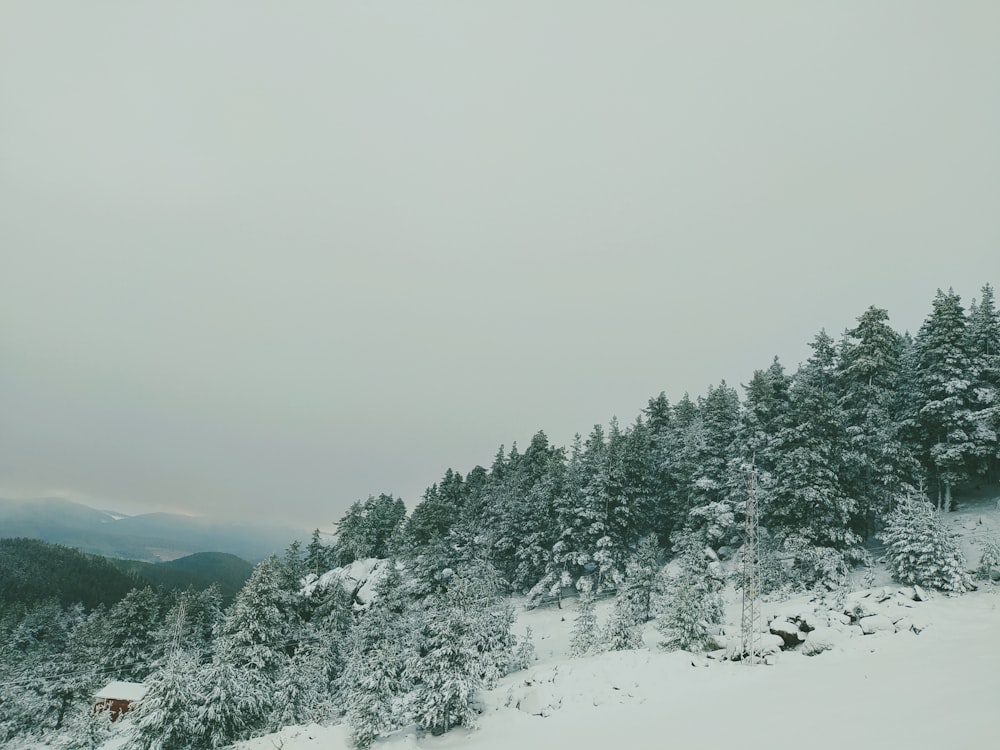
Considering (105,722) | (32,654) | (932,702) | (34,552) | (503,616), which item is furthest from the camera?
(34,552)

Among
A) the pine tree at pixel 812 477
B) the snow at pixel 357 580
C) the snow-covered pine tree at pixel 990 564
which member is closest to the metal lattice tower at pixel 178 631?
the snow at pixel 357 580

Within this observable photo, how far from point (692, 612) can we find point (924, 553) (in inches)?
492

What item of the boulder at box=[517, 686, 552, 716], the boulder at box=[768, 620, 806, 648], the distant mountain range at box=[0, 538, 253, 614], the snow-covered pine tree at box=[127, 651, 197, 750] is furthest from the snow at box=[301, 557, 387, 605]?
the distant mountain range at box=[0, 538, 253, 614]

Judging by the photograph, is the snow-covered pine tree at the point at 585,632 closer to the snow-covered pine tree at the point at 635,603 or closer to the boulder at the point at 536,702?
the snow-covered pine tree at the point at 635,603

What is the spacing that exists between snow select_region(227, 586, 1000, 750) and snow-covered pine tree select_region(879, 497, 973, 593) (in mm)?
993

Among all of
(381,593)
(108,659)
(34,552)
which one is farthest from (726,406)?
(34,552)

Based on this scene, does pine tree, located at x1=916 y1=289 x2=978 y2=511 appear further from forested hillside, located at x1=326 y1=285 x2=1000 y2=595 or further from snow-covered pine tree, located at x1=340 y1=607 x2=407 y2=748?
snow-covered pine tree, located at x1=340 y1=607 x2=407 y2=748

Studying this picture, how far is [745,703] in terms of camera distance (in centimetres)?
1808

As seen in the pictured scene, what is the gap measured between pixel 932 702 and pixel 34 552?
22825 cm

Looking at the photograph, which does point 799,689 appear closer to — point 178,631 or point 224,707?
point 224,707

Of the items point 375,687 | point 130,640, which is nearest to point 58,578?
point 130,640

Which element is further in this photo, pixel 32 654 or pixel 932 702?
pixel 32 654

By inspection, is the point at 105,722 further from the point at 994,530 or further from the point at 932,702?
the point at 994,530

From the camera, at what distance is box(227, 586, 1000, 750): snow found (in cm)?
1343
